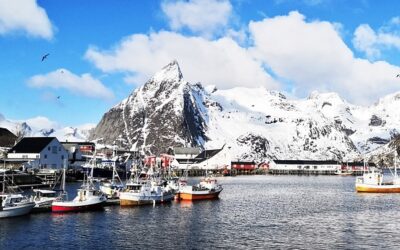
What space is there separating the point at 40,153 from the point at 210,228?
3987 inches

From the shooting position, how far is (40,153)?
149 m

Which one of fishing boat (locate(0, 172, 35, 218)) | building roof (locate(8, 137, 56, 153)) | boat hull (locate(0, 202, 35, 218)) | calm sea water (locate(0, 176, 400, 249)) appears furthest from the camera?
building roof (locate(8, 137, 56, 153))

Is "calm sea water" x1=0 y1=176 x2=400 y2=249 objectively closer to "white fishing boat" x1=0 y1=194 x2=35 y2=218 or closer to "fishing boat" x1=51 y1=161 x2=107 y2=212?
"white fishing boat" x1=0 y1=194 x2=35 y2=218

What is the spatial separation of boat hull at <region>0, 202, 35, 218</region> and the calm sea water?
103cm

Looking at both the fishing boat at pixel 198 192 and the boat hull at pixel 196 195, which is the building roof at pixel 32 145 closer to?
the fishing boat at pixel 198 192

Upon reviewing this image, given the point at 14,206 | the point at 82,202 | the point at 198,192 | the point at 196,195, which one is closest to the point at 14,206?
the point at 14,206

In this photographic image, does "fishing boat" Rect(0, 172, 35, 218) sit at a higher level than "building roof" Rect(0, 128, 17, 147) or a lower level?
lower

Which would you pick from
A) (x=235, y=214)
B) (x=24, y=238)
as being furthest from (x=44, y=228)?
(x=235, y=214)

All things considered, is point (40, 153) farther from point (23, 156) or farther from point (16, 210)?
point (16, 210)

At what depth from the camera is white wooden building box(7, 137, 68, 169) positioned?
486 ft

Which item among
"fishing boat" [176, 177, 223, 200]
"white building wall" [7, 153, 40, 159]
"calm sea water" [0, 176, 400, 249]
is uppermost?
"white building wall" [7, 153, 40, 159]

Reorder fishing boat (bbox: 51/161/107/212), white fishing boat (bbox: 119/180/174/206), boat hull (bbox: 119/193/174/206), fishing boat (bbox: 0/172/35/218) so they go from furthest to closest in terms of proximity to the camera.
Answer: white fishing boat (bbox: 119/180/174/206) → boat hull (bbox: 119/193/174/206) → fishing boat (bbox: 51/161/107/212) → fishing boat (bbox: 0/172/35/218)

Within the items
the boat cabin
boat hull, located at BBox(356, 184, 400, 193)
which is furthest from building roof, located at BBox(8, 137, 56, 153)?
boat hull, located at BBox(356, 184, 400, 193)

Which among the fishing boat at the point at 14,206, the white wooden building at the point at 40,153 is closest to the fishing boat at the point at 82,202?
the fishing boat at the point at 14,206
